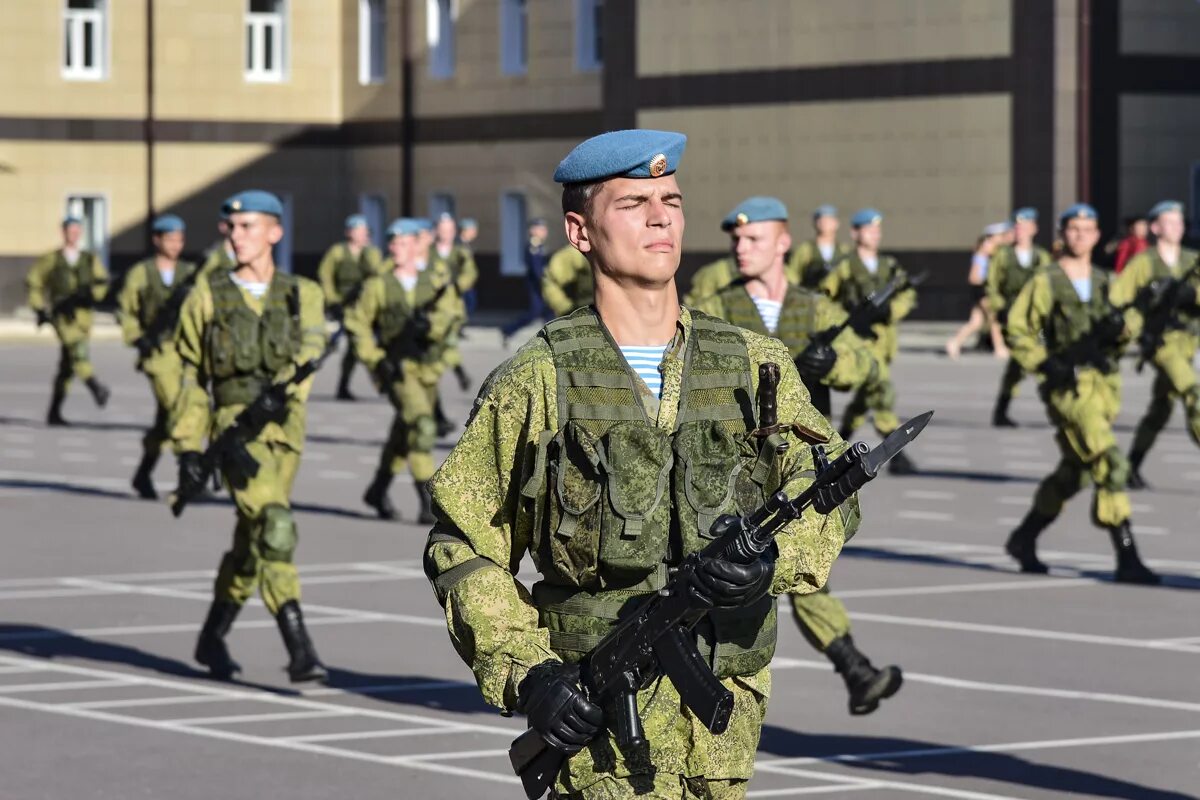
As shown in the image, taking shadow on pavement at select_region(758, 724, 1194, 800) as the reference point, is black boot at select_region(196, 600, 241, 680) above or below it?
above

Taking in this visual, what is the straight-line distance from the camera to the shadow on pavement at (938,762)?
8930 mm

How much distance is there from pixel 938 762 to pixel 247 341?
3683 millimetres

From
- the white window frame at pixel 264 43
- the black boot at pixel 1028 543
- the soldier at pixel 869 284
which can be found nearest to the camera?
the black boot at pixel 1028 543

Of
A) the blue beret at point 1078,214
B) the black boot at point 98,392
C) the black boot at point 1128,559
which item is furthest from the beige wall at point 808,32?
Result: the black boot at point 1128,559

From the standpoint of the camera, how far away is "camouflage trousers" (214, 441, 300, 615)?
1106 centimetres

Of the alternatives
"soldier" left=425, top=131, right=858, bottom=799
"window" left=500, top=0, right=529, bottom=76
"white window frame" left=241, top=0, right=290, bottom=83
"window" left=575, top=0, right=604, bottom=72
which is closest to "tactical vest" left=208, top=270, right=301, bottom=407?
"soldier" left=425, top=131, right=858, bottom=799

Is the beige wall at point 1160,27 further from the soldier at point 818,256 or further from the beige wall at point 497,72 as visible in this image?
the soldier at point 818,256

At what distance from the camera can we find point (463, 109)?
52.4 meters

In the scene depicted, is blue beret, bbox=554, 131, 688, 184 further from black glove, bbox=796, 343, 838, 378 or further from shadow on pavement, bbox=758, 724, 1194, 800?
black glove, bbox=796, 343, 838, 378

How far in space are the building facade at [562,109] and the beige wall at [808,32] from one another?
0.04m

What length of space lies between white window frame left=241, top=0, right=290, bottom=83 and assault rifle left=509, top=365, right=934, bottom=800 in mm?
49786

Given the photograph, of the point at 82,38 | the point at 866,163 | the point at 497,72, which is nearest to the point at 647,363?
the point at 866,163

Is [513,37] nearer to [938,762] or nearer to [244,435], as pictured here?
[244,435]

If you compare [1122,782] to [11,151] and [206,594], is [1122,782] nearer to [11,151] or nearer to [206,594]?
[206,594]
